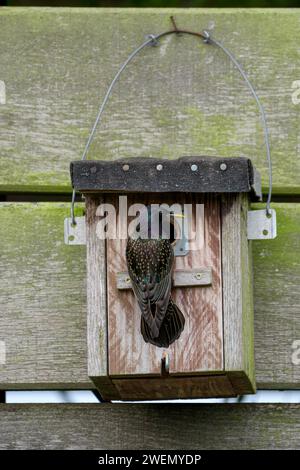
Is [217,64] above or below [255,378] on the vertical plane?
above

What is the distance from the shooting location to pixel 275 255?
659cm

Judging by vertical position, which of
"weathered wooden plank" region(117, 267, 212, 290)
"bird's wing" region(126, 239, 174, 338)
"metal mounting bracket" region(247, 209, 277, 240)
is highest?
"metal mounting bracket" region(247, 209, 277, 240)

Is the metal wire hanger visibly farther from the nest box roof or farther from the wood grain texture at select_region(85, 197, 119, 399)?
the nest box roof

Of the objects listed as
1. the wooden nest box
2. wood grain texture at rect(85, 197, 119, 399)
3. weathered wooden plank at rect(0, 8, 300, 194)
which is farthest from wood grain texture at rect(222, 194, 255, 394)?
wood grain texture at rect(85, 197, 119, 399)

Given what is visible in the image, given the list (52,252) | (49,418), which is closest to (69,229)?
(52,252)

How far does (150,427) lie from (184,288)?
42 cm

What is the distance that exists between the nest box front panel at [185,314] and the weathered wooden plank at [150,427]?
7.8 inches

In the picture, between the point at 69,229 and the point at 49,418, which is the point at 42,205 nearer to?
the point at 69,229

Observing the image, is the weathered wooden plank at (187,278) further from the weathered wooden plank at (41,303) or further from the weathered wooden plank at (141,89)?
the weathered wooden plank at (141,89)

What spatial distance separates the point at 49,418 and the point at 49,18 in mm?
1212

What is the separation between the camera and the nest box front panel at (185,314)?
250 inches

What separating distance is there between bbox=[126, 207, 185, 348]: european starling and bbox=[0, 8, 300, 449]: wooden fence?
230 millimetres

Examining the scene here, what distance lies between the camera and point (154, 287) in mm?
6348

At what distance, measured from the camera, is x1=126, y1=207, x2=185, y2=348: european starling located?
6336mm
